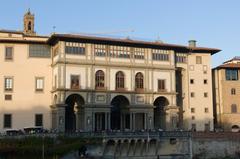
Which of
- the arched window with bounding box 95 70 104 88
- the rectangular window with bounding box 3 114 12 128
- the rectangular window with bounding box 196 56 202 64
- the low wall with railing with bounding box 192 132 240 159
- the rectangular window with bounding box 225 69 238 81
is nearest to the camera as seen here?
the rectangular window with bounding box 3 114 12 128

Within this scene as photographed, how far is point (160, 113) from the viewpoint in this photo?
70625 mm

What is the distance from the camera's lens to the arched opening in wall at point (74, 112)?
63906 millimetres

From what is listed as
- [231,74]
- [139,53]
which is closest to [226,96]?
[231,74]

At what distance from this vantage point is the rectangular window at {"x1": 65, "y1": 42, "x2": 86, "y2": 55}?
207 ft

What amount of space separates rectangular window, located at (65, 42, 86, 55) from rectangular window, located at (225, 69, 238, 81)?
1173 inches

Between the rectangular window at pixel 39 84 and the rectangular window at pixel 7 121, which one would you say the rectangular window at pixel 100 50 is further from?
the rectangular window at pixel 7 121

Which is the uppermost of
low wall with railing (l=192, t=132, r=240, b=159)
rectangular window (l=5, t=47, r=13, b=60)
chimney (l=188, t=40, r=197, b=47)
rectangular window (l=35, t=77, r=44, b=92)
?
chimney (l=188, t=40, r=197, b=47)

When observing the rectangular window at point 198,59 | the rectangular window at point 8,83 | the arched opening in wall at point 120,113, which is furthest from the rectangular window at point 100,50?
the rectangular window at point 198,59

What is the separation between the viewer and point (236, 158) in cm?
6494

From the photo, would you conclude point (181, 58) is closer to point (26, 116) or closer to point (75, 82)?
point (75, 82)

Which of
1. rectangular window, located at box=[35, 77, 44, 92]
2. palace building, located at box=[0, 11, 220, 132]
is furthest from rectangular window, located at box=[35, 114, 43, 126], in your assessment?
rectangular window, located at box=[35, 77, 44, 92]

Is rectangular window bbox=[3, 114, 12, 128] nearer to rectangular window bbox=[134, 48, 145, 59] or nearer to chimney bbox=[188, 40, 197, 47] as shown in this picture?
rectangular window bbox=[134, 48, 145, 59]

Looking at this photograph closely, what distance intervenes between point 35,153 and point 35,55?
63.3 feet

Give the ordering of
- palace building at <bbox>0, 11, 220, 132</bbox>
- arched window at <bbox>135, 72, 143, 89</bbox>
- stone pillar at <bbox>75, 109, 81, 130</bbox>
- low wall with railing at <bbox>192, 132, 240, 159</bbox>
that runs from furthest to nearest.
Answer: arched window at <bbox>135, 72, 143, 89</bbox>
stone pillar at <bbox>75, 109, 81, 130</bbox>
low wall with railing at <bbox>192, 132, 240, 159</bbox>
palace building at <bbox>0, 11, 220, 132</bbox>
